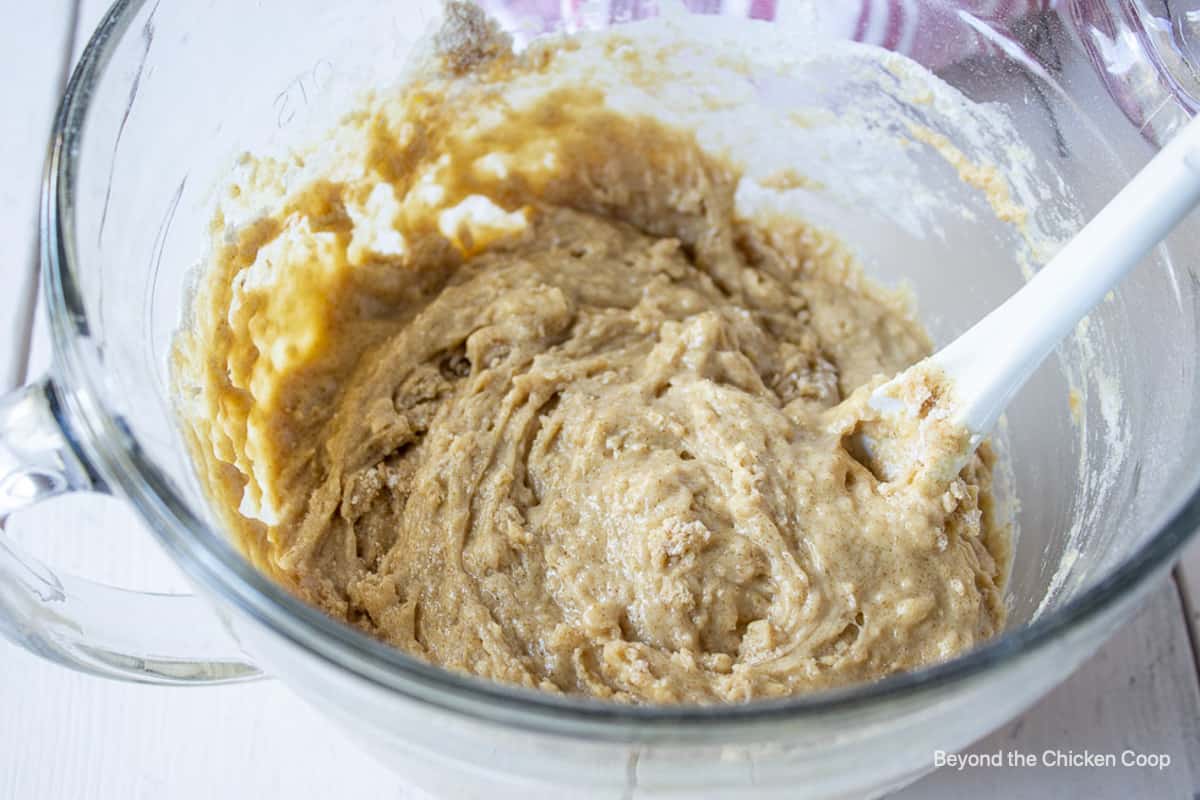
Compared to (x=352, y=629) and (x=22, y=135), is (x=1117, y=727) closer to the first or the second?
(x=352, y=629)

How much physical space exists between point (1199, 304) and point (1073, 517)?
30 cm

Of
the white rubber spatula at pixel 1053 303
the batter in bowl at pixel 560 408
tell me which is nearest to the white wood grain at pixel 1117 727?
the batter in bowl at pixel 560 408

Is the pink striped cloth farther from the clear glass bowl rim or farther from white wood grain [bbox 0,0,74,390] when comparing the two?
white wood grain [bbox 0,0,74,390]

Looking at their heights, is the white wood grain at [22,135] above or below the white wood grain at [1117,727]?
above

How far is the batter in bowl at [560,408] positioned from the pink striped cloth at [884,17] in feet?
0.17

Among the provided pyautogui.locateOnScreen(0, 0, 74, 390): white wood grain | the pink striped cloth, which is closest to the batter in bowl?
the pink striped cloth

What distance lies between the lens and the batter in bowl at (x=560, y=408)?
133 cm

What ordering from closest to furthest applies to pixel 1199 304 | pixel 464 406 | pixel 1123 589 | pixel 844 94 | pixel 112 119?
pixel 1123 589
pixel 112 119
pixel 1199 304
pixel 464 406
pixel 844 94

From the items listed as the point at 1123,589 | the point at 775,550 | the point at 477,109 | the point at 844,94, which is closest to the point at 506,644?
the point at 775,550

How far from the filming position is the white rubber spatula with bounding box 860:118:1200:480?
1200 millimetres

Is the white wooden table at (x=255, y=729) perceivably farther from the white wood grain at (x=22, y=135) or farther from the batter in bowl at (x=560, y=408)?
the white wood grain at (x=22, y=135)

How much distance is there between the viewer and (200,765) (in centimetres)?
149

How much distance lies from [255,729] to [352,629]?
25.2 inches

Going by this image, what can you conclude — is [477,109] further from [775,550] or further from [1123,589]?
[1123,589]
